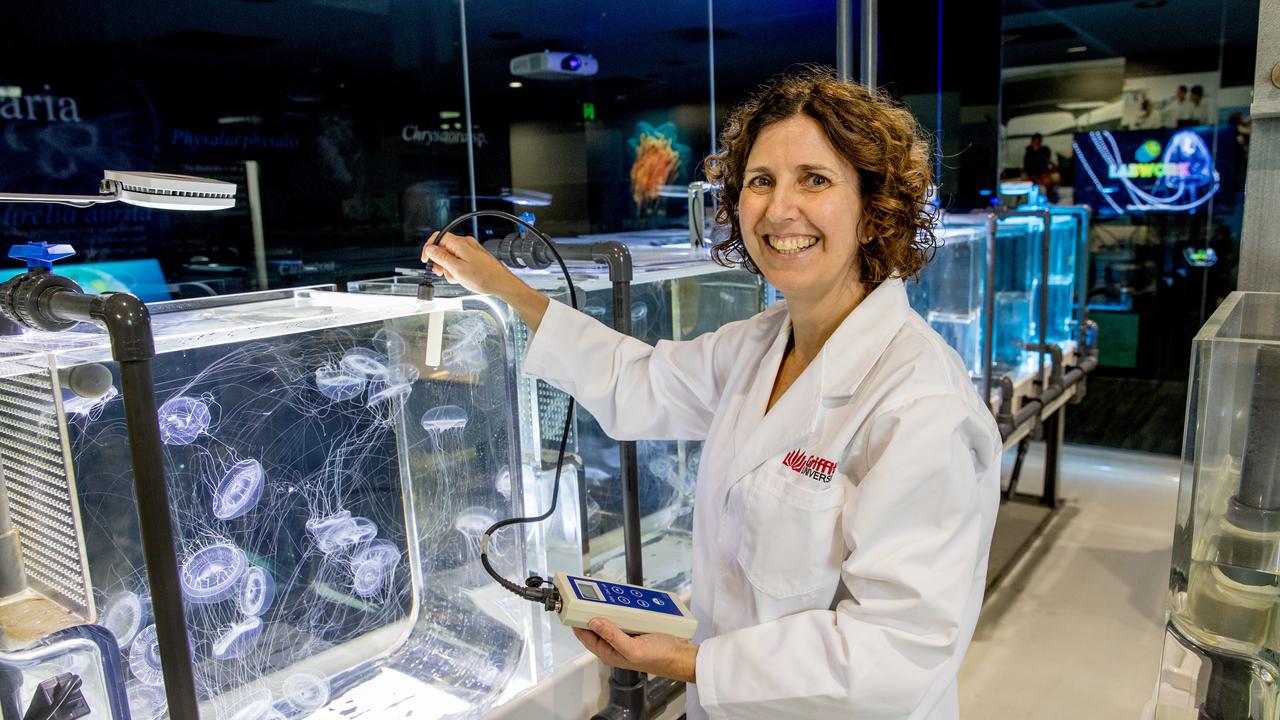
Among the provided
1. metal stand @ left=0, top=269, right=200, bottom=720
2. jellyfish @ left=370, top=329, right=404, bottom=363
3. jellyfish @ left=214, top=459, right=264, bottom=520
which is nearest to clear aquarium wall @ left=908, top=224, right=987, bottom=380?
jellyfish @ left=370, top=329, right=404, bottom=363

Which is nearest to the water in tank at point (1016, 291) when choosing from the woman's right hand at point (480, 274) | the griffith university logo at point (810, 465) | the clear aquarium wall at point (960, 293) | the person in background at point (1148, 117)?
the clear aquarium wall at point (960, 293)

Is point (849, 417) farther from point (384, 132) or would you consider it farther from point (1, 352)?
point (384, 132)

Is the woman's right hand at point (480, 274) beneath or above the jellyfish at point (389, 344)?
above

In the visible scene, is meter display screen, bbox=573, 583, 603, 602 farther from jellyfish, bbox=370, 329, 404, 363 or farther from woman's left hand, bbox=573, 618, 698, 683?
jellyfish, bbox=370, 329, 404, 363

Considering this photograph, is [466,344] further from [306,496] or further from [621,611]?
[621,611]

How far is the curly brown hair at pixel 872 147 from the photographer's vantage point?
1244mm

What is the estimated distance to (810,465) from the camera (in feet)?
3.93

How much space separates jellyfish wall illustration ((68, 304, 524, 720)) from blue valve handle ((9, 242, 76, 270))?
187 millimetres

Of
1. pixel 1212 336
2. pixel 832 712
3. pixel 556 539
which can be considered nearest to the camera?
pixel 832 712

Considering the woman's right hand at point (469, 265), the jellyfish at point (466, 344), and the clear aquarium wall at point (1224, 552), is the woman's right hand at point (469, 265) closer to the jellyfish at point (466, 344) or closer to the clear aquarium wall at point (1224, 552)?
the jellyfish at point (466, 344)

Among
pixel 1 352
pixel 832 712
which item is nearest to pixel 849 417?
pixel 832 712

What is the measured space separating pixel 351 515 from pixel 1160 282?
16.4 feet

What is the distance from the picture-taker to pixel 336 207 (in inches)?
120

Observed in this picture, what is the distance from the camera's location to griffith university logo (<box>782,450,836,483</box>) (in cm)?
118
